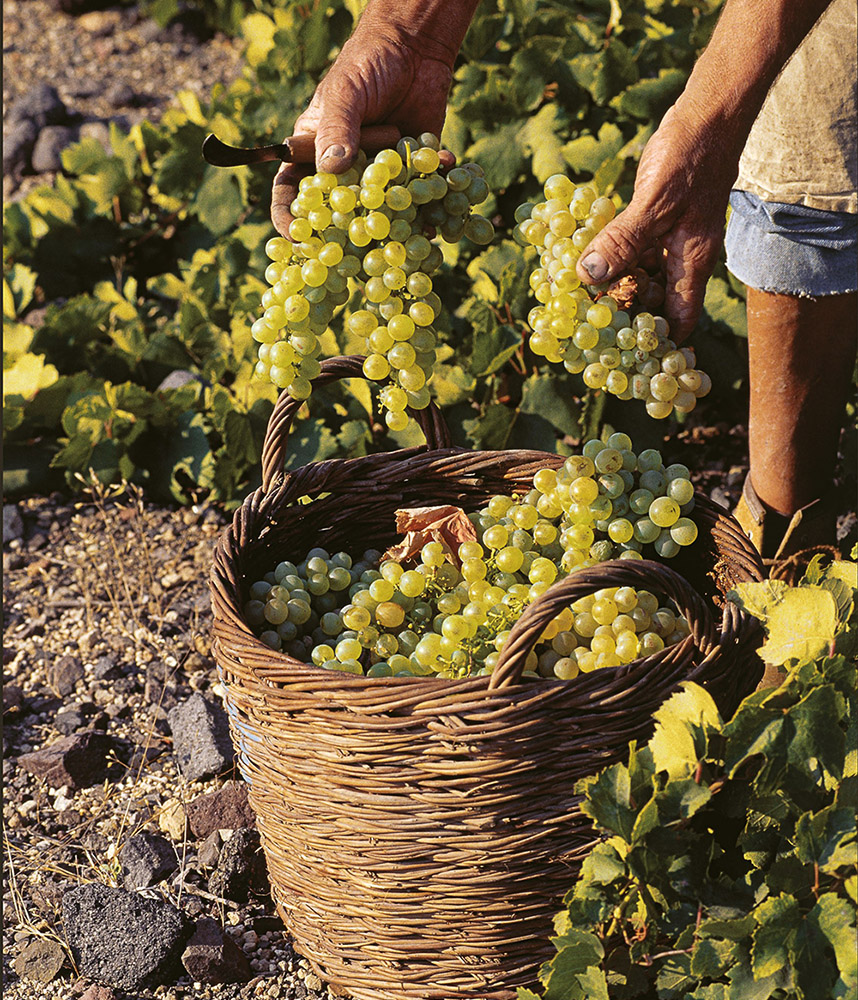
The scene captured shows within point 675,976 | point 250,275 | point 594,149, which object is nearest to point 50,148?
point 250,275

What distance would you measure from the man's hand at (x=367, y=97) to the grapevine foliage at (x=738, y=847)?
0.89 m

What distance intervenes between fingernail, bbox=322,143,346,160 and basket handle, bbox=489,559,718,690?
2.27 feet

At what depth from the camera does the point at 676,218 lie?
152 centimetres

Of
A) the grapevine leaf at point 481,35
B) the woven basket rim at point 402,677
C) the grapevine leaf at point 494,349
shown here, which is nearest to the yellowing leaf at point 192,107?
the grapevine leaf at point 481,35

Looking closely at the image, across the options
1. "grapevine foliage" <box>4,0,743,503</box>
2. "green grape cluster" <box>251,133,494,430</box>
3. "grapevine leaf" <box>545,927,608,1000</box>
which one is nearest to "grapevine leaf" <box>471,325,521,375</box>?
"grapevine foliage" <box>4,0,743,503</box>

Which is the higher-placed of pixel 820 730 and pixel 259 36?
pixel 259 36

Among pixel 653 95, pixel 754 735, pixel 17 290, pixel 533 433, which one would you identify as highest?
pixel 653 95

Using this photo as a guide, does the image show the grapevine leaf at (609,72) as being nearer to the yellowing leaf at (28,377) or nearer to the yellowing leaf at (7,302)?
the yellowing leaf at (28,377)

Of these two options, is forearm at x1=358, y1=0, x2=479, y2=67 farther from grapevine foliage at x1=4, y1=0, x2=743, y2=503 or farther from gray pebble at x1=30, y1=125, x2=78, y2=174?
gray pebble at x1=30, y1=125, x2=78, y2=174

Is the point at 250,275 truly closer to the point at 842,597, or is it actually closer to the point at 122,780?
the point at 122,780

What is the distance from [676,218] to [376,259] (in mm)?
426

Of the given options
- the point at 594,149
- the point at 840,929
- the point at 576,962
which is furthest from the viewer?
the point at 594,149

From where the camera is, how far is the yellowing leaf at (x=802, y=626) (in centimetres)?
122

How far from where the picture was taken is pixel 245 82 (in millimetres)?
3816
